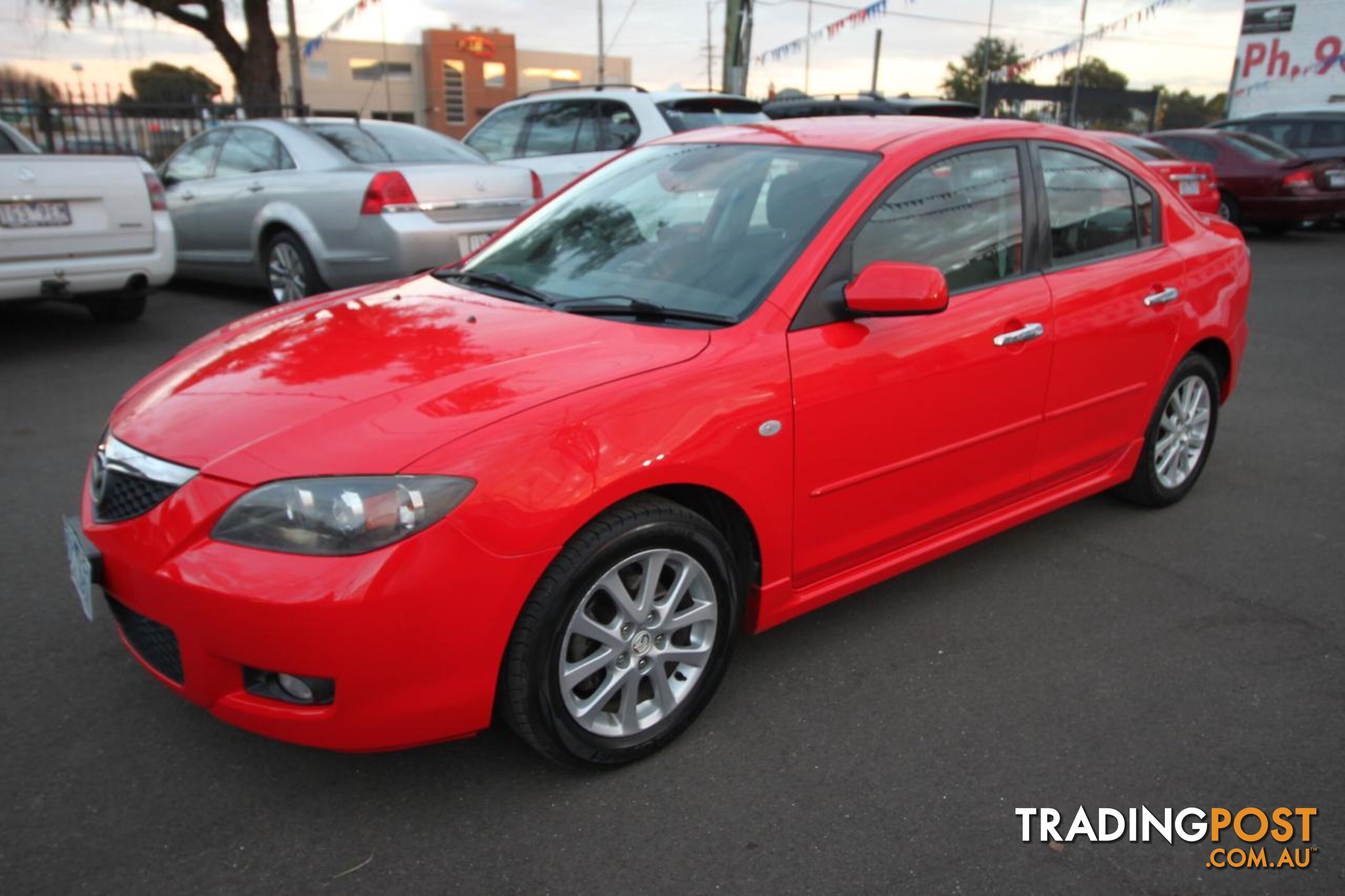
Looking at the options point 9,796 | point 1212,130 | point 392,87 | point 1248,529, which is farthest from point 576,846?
point 392,87

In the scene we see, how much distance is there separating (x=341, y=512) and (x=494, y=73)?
3172 inches

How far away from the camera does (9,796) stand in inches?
99.6

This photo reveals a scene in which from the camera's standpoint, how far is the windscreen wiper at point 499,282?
3264 millimetres

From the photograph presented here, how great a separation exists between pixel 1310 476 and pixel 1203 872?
3.33 m

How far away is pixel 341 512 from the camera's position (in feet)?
7.39

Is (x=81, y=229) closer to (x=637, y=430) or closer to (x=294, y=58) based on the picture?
(x=637, y=430)

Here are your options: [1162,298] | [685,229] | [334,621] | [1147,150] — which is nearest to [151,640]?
[334,621]

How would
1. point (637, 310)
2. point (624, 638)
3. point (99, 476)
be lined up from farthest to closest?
point (637, 310), point (99, 476), point (624, 638)

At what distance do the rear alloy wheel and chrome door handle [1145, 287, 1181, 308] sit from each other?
5.74m

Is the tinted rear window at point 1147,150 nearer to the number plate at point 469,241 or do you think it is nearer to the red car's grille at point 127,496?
the number plate at point 469,241

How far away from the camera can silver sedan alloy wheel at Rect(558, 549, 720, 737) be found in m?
2.55

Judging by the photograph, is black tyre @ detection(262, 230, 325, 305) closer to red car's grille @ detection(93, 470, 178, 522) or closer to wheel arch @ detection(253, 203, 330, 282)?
wheel arch @ detection(253, 203, 330, 282)

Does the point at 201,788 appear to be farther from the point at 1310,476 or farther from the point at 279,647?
the point at 1310,476

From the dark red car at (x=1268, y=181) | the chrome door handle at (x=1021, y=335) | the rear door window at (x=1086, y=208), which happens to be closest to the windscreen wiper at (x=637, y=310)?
the chrome door handle at (x=1021, y=335)
